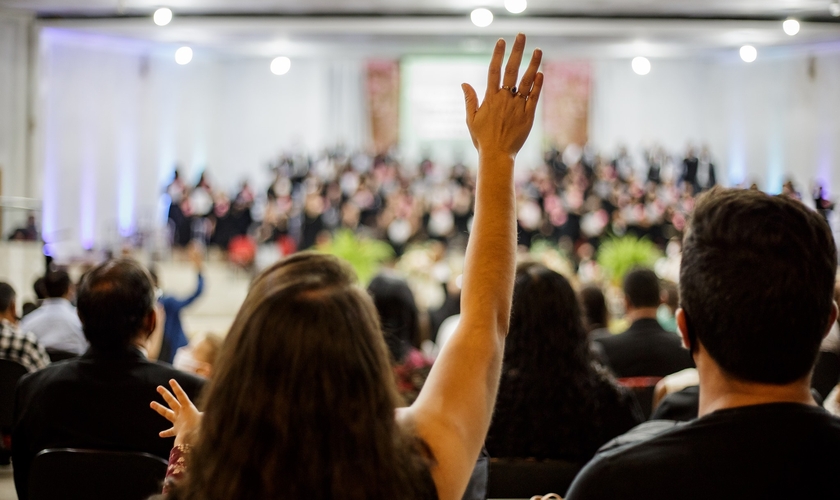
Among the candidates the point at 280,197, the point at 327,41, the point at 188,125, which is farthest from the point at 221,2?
the point at 188,125

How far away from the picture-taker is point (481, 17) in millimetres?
9734

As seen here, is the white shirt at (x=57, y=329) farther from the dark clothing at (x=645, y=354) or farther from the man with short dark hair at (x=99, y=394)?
the dark clothing at (x=645, y=354)

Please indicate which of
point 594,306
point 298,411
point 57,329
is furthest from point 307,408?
point 594,306

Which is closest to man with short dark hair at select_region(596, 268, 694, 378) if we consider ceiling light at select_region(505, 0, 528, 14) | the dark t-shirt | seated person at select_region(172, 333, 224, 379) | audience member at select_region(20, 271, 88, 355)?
seated person at select_region(172, 333, 224, 379)

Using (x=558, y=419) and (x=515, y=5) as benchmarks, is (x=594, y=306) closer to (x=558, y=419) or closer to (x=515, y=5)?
(x=558, y=419)

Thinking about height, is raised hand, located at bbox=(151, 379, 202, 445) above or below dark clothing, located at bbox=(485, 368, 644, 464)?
above

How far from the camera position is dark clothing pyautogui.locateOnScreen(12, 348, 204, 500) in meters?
1.86

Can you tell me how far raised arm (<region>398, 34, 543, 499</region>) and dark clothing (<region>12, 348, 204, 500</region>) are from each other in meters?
1.12

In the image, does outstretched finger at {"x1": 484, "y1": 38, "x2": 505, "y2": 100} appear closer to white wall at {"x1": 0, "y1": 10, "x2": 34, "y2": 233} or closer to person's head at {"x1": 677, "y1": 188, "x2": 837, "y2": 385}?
person's head at {"x1": 677, "y1": 188, "x2": 837, "y2": 385}

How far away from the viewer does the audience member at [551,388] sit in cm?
195

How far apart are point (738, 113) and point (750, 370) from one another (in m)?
14.9

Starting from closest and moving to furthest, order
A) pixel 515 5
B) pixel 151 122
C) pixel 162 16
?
pixel 515 5
pixel 162 16
pixel 151 122

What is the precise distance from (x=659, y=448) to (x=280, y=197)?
1194 centimetres

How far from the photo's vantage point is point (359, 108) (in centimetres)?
1507
